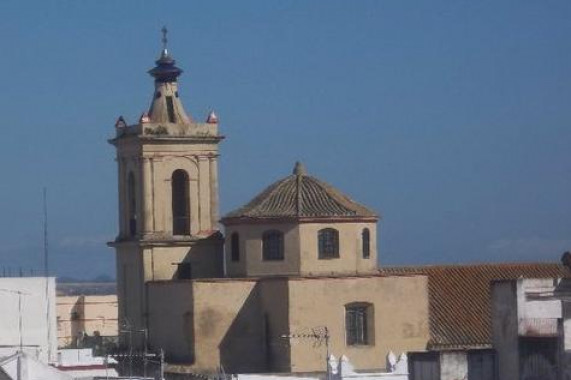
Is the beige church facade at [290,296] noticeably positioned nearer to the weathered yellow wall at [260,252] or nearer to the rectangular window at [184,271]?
the weathered yellow wall at [260,252]

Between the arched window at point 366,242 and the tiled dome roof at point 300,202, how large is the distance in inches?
19.1

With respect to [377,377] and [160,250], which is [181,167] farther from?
[377,377]

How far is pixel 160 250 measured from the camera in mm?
60375

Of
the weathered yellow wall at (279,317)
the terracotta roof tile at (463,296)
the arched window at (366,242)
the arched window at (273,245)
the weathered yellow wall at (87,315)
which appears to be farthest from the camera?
the weathered yellow wall at (87,315)

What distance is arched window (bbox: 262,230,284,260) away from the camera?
57156 mm

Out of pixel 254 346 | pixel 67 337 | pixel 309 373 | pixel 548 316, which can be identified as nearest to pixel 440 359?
pixel 548 316

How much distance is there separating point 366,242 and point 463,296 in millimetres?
3201

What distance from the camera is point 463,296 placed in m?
59.0

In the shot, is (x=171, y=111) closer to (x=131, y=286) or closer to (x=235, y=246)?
(x=131, y=286)

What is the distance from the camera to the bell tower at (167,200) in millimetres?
60438

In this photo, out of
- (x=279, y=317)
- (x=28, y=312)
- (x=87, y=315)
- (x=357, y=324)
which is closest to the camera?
(x=28, y=312)

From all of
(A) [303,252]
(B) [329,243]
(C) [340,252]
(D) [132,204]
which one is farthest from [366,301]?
(D) [132,204]

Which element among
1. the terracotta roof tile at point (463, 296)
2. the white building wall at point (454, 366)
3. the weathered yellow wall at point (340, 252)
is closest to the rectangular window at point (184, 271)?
the weathered yellow wall at point (340, 252)

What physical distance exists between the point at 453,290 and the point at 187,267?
293 inches
